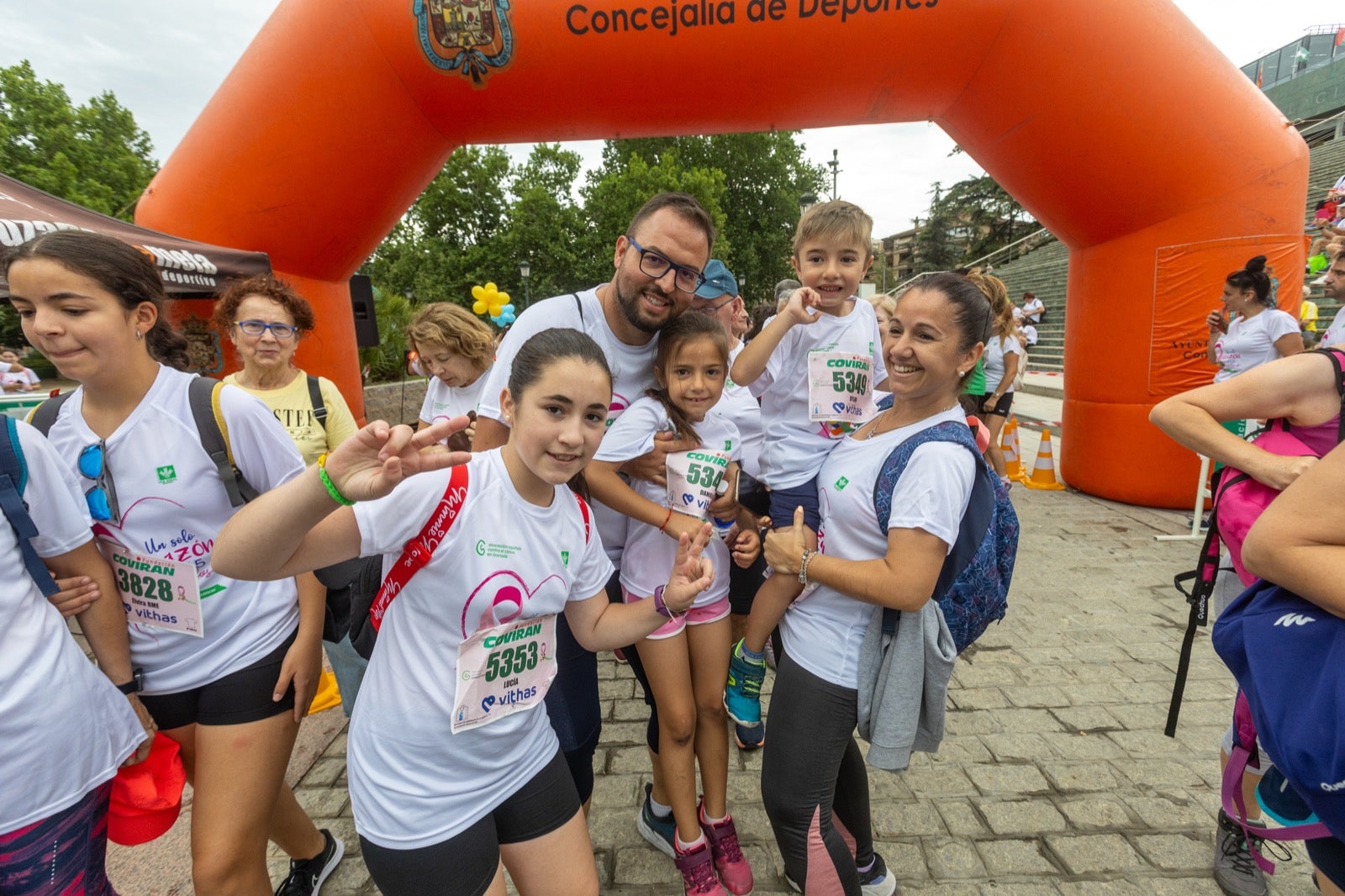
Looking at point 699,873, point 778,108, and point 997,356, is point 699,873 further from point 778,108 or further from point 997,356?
point 997,356

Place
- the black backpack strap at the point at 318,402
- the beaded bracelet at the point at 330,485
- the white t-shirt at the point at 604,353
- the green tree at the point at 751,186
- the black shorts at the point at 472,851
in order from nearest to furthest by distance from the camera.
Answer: the beaded bracelet at the point at 330,485 → the black shorts at the point at 472,851 → the white t-shirt at the point at 604,353 → the black backpack strap at the point at 318,402 → the green tree at the point at 751,186

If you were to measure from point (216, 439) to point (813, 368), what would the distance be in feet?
6.53

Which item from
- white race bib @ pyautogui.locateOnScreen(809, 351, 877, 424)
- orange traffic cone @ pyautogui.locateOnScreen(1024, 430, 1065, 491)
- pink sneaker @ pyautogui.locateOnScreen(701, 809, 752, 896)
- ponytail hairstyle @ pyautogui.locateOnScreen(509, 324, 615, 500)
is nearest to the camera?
ponytail hairstyle @ pyautogui.locateOnScreen(509, 324, 615, 500)

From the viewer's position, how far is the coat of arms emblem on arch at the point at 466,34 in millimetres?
4691

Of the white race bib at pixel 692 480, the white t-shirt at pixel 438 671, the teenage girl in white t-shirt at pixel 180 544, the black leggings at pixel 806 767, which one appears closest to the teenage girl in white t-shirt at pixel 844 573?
the black leggings at pixel 806 767

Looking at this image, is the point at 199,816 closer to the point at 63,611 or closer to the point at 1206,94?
the point at 63,611

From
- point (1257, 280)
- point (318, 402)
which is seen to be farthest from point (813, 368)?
point (1257, 280)

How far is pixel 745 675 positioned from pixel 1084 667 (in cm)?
252

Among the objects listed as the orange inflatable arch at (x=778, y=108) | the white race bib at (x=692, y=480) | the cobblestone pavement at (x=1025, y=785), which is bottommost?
the cobblestone pavement at (x=1025, y=785)

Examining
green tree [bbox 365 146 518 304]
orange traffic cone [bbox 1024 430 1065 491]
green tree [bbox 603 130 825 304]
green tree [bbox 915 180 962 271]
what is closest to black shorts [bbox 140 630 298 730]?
orange traffic cone [bbox 1024 430 1065 491]

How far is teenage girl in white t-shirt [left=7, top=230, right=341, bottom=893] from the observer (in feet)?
5.20

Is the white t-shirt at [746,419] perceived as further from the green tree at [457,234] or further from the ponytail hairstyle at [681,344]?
the green tree at [457,234]

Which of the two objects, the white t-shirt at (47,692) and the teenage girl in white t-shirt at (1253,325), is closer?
the white t-shirt at (47,692)

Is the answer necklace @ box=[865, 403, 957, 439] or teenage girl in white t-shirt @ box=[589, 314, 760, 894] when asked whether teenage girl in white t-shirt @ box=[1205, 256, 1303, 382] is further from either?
teenage girl in white t-shirt @ box=[589, 314, 760, 894]
